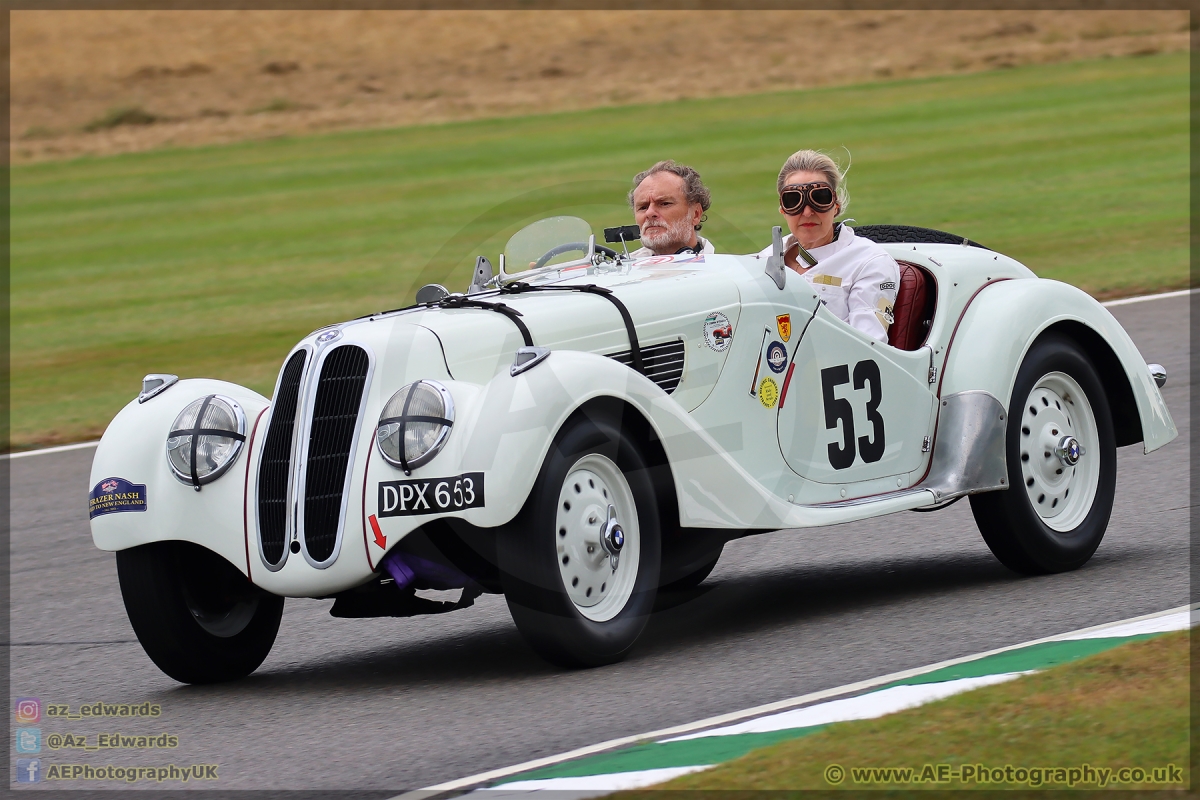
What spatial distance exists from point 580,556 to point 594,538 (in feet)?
0.25

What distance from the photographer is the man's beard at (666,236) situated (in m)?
7.05

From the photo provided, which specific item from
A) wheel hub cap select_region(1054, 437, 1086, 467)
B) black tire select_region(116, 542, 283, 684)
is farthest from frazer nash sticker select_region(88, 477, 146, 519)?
wheel hub cap select_region(1054, 437, 1086, 467)

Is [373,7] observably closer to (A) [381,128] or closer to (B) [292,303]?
(A) [381,128]

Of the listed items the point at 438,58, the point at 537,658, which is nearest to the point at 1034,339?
the point at 537,658

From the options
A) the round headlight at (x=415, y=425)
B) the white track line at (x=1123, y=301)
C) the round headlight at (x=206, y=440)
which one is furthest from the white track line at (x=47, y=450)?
the round headlight at (x=415, y=425)

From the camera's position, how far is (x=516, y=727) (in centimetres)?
516

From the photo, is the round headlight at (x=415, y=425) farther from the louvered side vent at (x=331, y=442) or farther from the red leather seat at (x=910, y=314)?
the red leather seat at (x=910, y=314)

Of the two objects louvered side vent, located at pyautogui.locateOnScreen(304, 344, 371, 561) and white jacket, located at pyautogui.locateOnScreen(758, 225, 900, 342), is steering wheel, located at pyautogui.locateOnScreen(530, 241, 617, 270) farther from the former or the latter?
louvered side vent, located at pyautogui.locateOnScreen(304, 344, 371, 561)

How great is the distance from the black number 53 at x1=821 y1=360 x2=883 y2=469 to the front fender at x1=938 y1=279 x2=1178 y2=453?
1.37 feet

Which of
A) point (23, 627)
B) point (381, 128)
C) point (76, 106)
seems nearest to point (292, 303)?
point (23, 627)

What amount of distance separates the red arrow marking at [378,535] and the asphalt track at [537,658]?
1.74 feet

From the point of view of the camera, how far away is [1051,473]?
23.4ft

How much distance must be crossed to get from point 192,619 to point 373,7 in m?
52.1

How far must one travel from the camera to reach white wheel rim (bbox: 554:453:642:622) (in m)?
5.62
